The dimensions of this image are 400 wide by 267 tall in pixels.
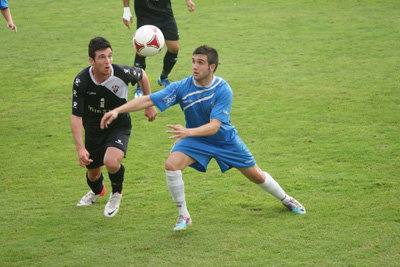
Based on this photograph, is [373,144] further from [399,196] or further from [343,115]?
[399,196]

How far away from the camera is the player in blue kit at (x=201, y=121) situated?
5.88 metres

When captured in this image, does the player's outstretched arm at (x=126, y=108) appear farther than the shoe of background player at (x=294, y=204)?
No

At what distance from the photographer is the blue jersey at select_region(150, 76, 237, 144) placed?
5941 mm

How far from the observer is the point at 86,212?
6.86 m

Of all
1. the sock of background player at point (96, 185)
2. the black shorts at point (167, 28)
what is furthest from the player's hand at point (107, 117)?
the black shorts at point (167, 28)

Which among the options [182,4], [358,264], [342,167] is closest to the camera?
[358,264]

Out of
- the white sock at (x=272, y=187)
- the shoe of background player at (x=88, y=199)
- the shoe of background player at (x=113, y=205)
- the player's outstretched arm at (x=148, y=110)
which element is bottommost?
the shoe of background player at (x=88, y=199)

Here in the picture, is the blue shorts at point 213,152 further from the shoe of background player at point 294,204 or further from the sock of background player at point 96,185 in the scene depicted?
the sock of background player at point 96,185

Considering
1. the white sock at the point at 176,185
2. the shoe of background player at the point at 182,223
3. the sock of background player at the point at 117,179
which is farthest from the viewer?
the sock of background player at the point at 117,179

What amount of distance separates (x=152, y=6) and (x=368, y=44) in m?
6.17

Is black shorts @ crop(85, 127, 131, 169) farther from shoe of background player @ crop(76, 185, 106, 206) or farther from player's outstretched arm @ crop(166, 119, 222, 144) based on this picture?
player's outstretched arm @ crop(166, 119, 222, 144)

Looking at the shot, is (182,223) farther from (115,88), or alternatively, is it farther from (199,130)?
(115,88)

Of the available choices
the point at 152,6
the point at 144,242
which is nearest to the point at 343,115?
the point at 152,6

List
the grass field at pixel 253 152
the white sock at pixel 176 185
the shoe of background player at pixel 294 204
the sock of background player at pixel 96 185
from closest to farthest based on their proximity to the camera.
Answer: the grass field at pixel 253 152 < the white sock at pixel 176 185 < the shoe of background player at pixel 294 204 < the sock of background player at pixel 96 185
